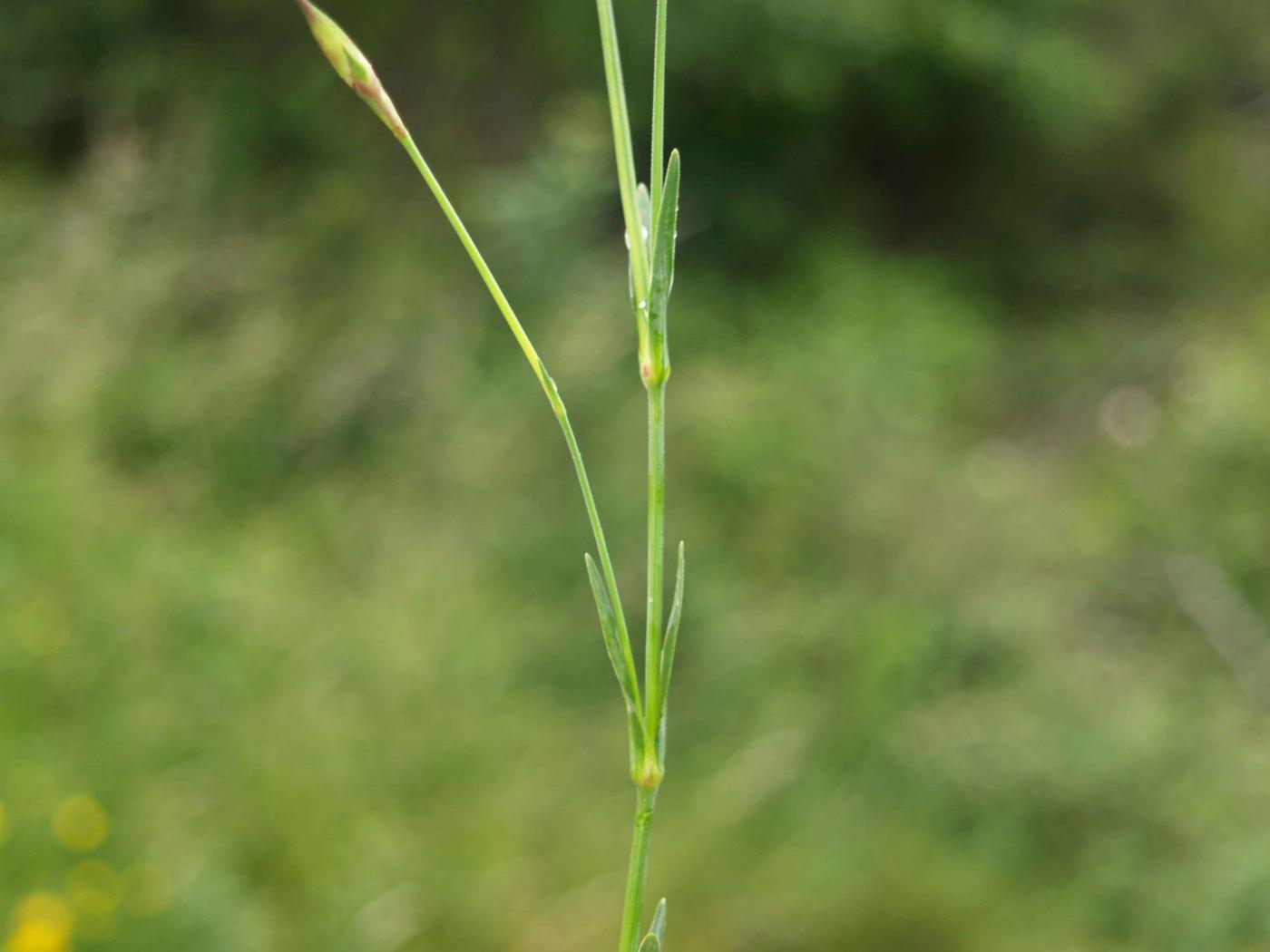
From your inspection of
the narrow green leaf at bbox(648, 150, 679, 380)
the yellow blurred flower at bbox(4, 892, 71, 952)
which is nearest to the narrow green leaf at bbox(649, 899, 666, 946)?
the narrow green leaf at bbox(648, 150, 679, 380)

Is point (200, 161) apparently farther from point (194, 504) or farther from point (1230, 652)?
point (1230, 652)

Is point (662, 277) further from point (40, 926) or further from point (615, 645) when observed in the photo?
point (40, 926)

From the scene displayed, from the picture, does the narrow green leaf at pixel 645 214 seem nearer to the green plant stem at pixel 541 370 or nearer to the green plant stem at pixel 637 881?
the green plant stem at pixel 541 370

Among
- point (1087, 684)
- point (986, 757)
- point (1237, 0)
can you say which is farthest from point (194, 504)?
point (1237, 0)

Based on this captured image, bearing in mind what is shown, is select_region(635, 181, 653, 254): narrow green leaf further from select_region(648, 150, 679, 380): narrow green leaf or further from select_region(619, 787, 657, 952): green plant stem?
select_region(619, 787, 657, 952): green plant stem

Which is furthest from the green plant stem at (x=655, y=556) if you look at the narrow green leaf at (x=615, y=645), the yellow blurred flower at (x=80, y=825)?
the yellow blurred flower at (x=80, y=825)
